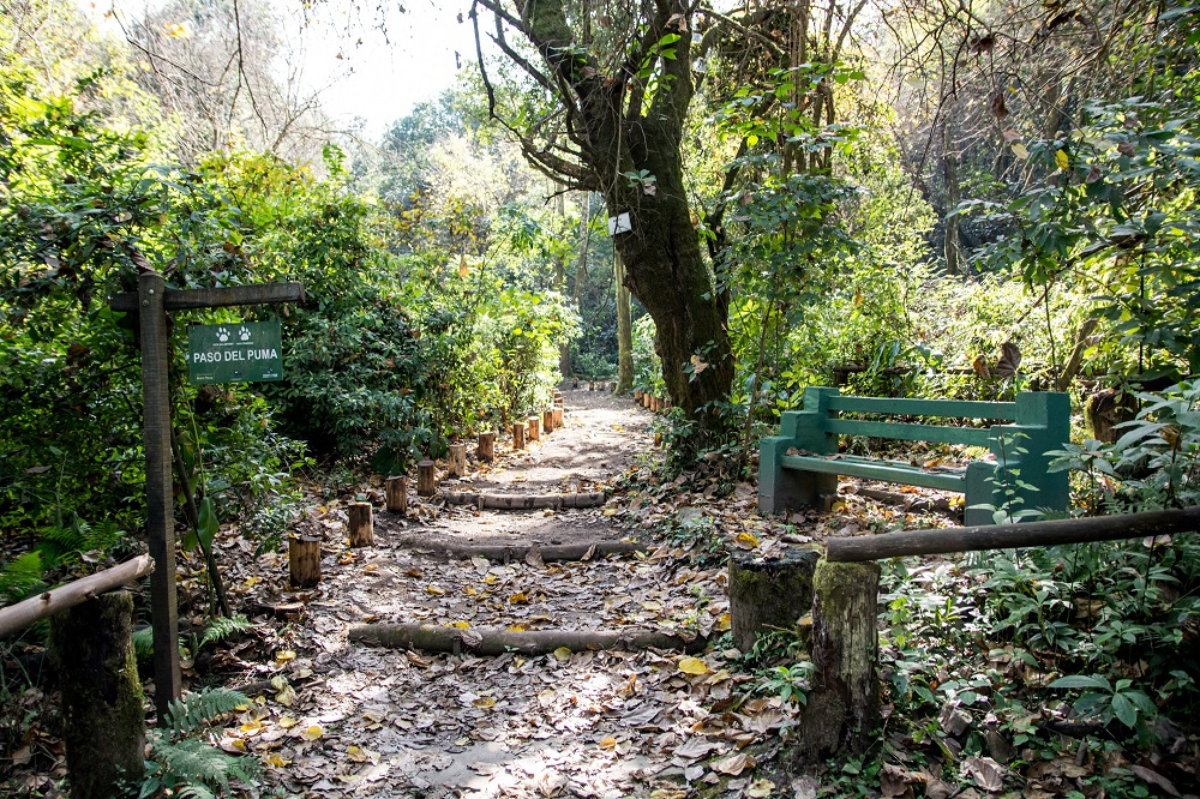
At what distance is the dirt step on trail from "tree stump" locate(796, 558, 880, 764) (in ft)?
11.5

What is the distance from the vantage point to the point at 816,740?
2705 mm

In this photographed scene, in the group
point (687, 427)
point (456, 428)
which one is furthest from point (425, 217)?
point (687, 427)

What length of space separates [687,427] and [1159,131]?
4.60 m

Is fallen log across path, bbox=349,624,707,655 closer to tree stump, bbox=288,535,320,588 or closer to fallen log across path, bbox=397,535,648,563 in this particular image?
tree stump, bbox=288,535,320,588

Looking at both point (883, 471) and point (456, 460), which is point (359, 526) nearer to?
point (456, 460)

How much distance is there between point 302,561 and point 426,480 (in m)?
2.98

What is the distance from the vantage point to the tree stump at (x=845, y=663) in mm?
2650

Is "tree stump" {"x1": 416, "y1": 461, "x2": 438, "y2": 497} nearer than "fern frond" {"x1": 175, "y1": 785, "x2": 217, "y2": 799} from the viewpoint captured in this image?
No

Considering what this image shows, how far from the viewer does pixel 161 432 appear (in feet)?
11.7

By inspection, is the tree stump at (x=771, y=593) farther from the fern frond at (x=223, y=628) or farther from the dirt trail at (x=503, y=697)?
the fern frond at (x=223, y=628)

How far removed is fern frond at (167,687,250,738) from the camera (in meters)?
3.05

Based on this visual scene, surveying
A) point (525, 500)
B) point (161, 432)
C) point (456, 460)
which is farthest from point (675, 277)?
point (161, 432)

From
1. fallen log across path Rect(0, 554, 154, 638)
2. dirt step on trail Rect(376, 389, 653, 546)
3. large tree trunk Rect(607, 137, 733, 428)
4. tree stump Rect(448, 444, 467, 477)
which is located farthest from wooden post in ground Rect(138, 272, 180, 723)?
tree stump Rect(448, 444, 467, 477)

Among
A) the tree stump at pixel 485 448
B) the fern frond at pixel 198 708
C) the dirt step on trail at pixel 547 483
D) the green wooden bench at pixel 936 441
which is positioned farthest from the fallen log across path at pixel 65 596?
the tree stump at pixel 485 448
